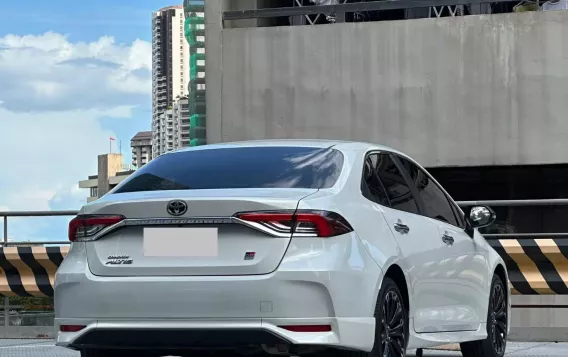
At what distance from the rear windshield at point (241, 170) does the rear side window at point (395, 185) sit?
0.44 m

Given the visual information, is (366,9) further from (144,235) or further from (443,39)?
(144,235)

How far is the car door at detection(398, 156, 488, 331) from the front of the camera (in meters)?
7.43

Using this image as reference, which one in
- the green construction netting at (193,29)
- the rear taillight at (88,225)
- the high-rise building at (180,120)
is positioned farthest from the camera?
the high-rise building at (180,120)

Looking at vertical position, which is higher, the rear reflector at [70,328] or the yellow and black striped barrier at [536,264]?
the rear reflector at [70,328]

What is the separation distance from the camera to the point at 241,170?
6469 mm

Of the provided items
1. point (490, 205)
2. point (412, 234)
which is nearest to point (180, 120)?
point (490, 205)

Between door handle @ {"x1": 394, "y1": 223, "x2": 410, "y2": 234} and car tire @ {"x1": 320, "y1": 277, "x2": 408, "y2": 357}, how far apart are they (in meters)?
0.35

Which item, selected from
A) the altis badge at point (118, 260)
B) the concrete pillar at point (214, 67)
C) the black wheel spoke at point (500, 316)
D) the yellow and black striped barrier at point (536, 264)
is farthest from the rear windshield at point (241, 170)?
the concrete pillar at point (214, 67)

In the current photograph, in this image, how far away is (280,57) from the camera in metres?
24.3

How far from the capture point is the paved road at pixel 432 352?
9609 mm

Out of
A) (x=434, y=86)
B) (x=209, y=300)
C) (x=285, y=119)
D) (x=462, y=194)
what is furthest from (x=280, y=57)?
(x=209, y=300)

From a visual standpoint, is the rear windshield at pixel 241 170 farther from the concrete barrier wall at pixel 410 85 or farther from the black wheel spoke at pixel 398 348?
the concrete barrier wall at pixel 410 85

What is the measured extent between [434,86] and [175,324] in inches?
713

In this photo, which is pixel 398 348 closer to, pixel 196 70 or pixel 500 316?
pixel 500 316
